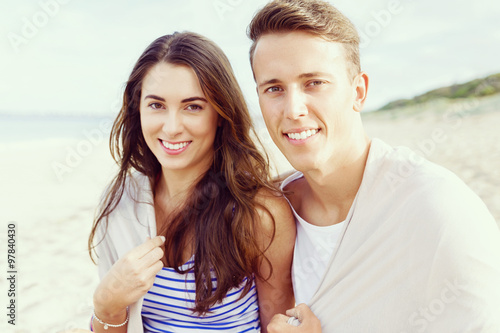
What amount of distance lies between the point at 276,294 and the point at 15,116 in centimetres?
2628

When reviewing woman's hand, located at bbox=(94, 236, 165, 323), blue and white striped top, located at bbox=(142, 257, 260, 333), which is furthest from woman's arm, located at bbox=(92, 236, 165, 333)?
blue and white striped top, located at bbox=(142, 257, 260, 333)

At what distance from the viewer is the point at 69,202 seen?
783 cm

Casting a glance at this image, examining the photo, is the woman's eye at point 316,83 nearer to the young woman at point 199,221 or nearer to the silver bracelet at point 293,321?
the young woman at point 199,221

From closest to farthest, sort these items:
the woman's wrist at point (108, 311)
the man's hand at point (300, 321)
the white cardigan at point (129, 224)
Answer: the man's hand at point (300, 321)
the woman's wrist at point (108, 311)
the white cardigan at point (129, 224)

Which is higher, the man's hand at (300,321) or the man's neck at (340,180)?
the man's neck at (340,180)

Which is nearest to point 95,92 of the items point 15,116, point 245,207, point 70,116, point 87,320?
point 70,116

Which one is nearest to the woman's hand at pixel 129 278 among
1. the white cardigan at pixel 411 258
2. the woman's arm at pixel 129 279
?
the woman's arm at pixel 129 279

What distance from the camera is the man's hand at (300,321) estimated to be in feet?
6.88

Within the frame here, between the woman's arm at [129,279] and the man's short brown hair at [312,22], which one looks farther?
the woman's arm at [129,279]

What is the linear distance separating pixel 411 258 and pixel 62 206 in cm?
692

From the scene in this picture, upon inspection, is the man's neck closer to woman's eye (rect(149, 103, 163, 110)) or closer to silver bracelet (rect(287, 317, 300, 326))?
silver bracelet (rect(287, 317, 300, 326))

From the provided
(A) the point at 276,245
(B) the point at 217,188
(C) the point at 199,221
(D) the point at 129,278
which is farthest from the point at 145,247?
(A) the point at 276,245

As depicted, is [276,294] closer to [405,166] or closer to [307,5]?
[405,166]

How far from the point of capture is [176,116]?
2.50 m
